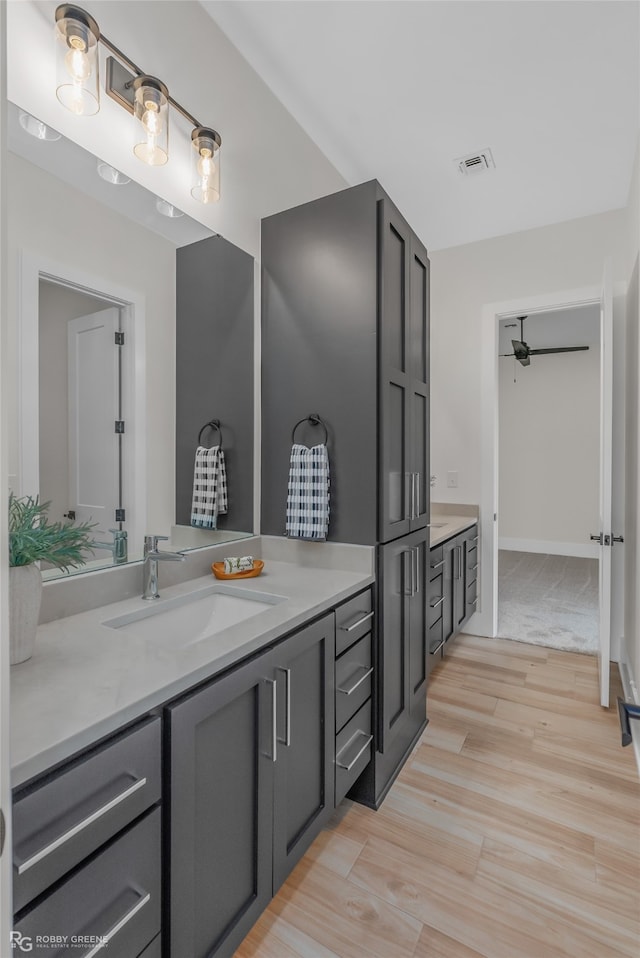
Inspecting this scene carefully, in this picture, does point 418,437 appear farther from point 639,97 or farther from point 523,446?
point 523,446

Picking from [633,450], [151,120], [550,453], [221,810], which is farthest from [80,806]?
[550,453]

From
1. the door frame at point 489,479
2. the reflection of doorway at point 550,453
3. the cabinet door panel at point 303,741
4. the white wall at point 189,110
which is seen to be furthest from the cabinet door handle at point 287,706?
the reflection of doorway at point 550,453

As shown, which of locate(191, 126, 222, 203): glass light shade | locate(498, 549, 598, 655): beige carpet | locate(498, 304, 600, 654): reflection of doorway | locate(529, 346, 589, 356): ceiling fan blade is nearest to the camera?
locate(191, 126, 222, 203): glass light shade

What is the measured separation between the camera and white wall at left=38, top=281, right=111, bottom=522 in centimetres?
121

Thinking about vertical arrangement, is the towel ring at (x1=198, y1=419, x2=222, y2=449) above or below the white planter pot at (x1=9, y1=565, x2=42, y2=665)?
above

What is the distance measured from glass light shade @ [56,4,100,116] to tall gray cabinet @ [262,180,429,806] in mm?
834

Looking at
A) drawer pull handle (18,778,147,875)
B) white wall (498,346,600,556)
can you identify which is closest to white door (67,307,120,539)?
drawer pull handle (18,778,147,875)

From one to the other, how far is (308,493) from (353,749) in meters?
0.91

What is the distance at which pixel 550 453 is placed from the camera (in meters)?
6.70

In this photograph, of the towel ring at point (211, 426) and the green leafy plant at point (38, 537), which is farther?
the towel ring at point (211, 426)

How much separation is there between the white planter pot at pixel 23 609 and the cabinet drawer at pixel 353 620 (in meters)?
0.86

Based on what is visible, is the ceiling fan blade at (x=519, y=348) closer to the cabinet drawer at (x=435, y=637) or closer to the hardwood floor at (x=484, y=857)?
the cabinet drawer at (x=435, y=637)

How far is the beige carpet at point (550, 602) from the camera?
11.2 feet

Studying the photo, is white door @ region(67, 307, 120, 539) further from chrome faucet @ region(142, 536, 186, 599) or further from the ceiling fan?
the ceiling fan
